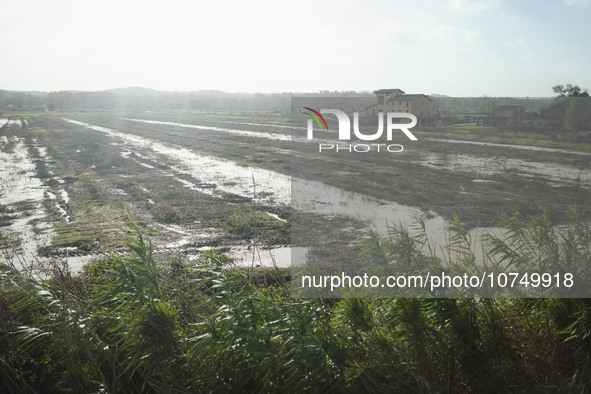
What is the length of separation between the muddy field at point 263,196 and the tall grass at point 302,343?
4.98 feet

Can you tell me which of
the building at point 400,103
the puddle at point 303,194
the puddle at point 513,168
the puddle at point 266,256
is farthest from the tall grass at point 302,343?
the puddle at point 513,168

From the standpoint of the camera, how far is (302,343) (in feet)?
11.0

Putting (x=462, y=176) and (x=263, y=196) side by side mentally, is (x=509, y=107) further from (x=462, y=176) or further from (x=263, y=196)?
(x=263, y=196)

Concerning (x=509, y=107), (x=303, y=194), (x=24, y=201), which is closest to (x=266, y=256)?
(x=303, y=194)

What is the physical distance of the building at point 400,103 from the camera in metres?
5.05

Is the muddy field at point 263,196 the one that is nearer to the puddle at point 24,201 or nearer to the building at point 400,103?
the puddle at point 24,201

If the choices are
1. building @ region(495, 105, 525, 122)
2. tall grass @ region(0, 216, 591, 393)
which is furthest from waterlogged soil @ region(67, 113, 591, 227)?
tall grass @ region(0, 216, 591, 393)

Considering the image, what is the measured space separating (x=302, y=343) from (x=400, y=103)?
2.83 meters

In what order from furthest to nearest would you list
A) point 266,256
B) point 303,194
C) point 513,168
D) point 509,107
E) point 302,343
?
point 303,194
point 513,168
point 266,256
point 509,107
point 302,343

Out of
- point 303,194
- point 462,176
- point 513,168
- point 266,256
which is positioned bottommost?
point 266,256

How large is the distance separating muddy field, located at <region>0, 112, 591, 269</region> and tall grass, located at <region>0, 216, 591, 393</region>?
59.8 inches

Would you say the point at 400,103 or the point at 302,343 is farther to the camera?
the point at 400,103

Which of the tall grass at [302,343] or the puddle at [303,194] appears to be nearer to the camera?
the tall grass at [302,343]

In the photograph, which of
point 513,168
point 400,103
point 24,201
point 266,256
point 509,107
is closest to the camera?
point 400,103
